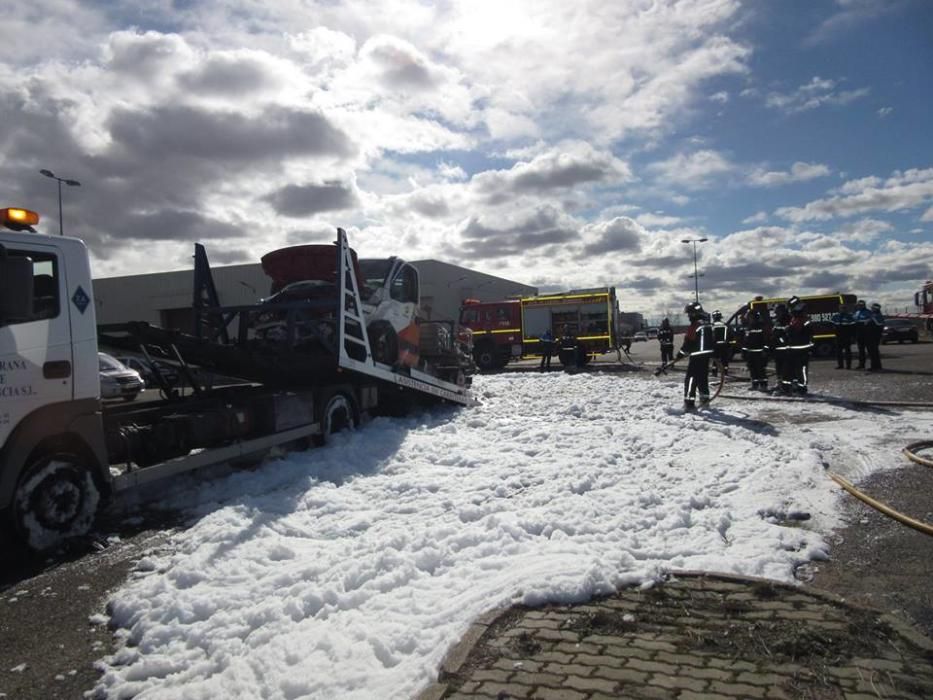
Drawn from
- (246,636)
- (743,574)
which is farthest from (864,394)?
(246,636)

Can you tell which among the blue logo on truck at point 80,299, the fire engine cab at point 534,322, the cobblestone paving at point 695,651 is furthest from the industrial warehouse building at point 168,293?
the cobblestone paving at point 695,651

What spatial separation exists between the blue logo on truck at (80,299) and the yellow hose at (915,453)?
300 inches

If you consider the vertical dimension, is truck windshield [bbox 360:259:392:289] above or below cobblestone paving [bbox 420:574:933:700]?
above

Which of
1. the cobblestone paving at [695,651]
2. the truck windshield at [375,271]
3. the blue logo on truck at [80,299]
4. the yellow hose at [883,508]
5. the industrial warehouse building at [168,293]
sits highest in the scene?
the industrial warehouse building at [168,293]

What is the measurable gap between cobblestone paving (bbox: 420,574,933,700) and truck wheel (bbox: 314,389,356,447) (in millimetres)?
5693

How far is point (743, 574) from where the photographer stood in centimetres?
397

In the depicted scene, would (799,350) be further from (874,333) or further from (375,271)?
(375,271)

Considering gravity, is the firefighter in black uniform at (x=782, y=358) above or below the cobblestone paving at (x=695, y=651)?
above

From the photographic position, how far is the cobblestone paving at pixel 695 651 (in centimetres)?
279

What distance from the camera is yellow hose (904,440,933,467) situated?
6552mm

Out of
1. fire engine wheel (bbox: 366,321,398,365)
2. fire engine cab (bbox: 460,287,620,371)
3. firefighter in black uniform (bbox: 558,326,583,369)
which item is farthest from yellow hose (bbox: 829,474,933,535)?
fire engine cab (bbox: 460,287,620,371)

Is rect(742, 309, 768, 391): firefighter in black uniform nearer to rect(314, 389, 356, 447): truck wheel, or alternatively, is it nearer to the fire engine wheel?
the fire engine wheel

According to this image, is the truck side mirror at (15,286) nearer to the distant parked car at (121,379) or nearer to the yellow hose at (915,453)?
the yellow hose at (915,453)

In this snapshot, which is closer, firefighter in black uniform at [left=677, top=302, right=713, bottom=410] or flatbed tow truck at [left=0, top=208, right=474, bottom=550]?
flatbed tow truck at [left=0, top=208, right=474, bottom=550]
